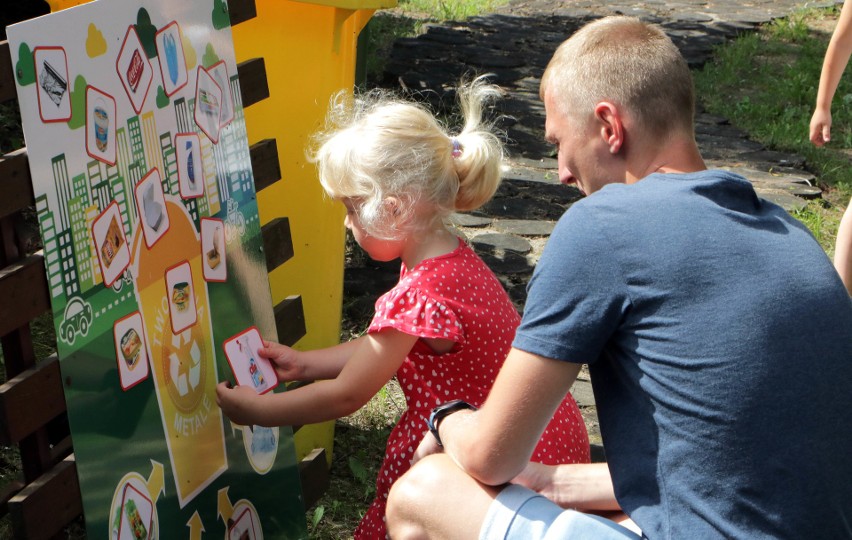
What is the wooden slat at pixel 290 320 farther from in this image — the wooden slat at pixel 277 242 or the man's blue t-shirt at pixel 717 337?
the man's blue t-shirt at pixel 717 337

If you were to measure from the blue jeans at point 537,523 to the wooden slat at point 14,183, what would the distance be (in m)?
0.95

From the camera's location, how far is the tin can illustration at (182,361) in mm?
2018

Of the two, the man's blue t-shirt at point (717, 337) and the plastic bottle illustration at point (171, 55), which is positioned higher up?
the plastic bottle illustration at point (171, 55)

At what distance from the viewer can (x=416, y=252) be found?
233 centimetres

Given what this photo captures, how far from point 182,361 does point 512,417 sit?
2.42 ft

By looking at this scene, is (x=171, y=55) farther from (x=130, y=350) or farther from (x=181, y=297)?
(x=130, y=350)

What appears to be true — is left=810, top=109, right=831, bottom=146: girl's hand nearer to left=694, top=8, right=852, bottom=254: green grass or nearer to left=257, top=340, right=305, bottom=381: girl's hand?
left=694, top=8, right=852, bottom=254: green grass

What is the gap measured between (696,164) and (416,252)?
742 mm

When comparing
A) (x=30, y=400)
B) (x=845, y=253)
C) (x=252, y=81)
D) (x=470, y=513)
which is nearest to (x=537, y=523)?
(x=470, y=513)

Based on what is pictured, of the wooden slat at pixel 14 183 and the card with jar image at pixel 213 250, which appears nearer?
the wooden slat at pixel 14 183

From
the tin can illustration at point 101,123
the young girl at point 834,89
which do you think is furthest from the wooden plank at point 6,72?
the young girl at point 834,89

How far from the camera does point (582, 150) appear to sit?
1.80 m

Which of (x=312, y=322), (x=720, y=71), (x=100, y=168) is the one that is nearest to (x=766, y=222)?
(x=100, y=168)

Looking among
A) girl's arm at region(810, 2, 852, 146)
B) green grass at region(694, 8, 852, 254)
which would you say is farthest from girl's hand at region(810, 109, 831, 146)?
green grass at region(694, 8, 852, 254)
